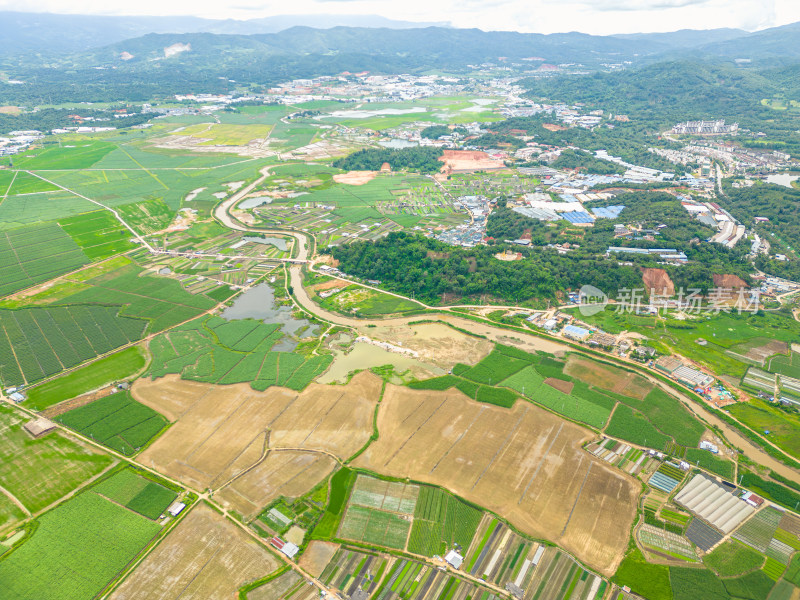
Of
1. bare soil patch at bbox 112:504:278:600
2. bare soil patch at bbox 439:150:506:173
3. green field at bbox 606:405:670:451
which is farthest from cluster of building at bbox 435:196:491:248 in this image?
bare soil patch at bbox 112:504:278:600

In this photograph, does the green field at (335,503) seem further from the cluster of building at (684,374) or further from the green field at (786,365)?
the green field at (786,365)

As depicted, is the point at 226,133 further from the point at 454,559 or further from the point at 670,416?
the point at 454,559

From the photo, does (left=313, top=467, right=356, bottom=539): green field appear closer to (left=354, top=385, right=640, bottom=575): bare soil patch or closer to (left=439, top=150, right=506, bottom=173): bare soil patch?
(left=354, top=385, right=640, bottom=575): bare soil patch

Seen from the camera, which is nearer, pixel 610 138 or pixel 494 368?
pixel 494 368

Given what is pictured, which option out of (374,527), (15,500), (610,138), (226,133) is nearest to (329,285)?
(374,527)

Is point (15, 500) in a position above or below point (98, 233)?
below

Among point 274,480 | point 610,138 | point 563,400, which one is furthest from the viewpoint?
point 610,138
